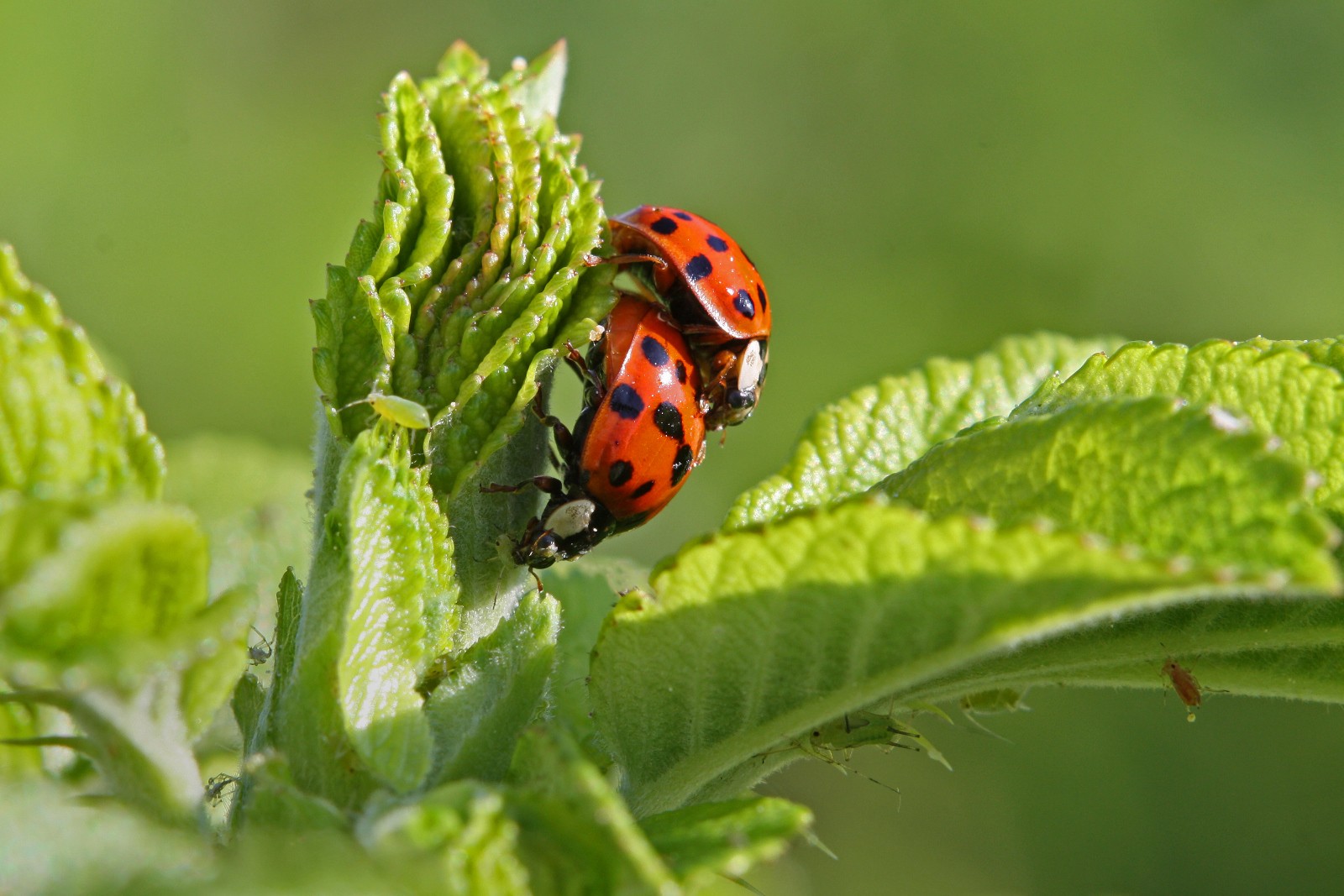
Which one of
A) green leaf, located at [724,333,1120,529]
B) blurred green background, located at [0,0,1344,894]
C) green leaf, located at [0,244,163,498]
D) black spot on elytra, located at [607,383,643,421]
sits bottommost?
green leaf, located at [0,244,163,498]

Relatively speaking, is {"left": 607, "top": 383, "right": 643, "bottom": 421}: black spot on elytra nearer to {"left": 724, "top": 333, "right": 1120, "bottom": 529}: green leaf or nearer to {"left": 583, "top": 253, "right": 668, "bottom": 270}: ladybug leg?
{"left": 583, "top": 253, "right": 668, "bottom": 270}: ladybug leg

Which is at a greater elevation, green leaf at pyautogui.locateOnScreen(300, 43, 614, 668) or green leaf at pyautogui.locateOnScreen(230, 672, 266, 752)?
green leaf at pyautogui.locateOnScreen(300, 43, 614, 668)

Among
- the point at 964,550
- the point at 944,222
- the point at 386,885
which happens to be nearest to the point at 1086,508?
the point at 964,550

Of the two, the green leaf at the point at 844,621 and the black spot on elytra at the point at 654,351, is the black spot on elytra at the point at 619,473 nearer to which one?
the black spot on elytra at the point at 654,351

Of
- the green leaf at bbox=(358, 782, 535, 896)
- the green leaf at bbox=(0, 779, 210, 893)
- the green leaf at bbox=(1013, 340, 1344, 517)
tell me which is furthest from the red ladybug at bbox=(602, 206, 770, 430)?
the green leaf at bbox=(0, 779, 210, 893)

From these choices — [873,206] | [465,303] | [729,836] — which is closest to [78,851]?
[729,836]

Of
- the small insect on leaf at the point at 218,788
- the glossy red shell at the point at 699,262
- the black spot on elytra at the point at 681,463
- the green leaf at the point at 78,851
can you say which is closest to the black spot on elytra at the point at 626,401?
the black spot on elytra at the point at 681,463

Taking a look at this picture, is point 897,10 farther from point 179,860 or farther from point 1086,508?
point 179,860
